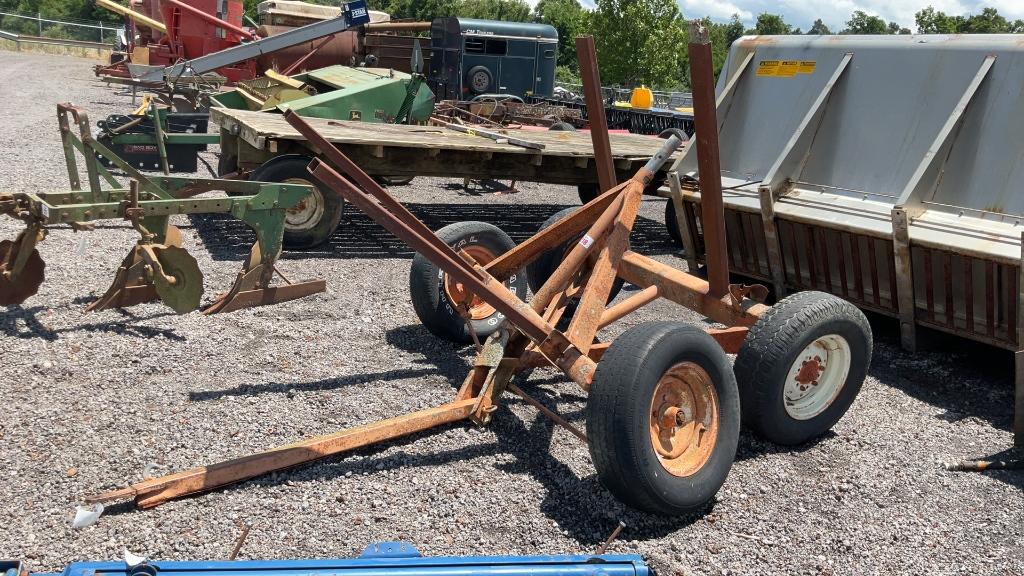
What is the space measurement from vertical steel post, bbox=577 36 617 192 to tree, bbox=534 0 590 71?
33498mm

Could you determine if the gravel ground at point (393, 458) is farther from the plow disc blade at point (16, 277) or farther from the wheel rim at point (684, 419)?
the wheel rim at point (684, 419)

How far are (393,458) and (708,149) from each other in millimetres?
2233

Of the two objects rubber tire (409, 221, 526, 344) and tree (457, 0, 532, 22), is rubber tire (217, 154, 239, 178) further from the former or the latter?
tree (457, 0, 532, 22)

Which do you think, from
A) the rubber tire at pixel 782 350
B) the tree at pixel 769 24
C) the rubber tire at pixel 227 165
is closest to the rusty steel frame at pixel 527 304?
the rubber tire at pixel 782 350

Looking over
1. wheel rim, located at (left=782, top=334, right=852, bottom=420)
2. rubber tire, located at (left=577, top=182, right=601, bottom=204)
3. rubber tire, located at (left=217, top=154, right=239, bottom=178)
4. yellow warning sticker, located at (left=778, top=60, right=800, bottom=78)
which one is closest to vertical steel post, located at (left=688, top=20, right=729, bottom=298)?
wheel rim, located at (left=782, top=334, right=852, bottom=420)

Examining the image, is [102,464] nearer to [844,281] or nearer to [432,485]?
[432,485]

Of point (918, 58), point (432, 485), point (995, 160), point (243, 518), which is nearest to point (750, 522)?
point (432, 485)

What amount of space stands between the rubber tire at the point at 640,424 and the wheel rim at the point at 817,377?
2.99 ft

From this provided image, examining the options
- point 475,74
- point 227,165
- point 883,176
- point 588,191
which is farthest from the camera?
point 475,74

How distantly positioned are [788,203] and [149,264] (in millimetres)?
4810

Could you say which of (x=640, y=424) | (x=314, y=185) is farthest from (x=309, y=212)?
(x=640, y=424)

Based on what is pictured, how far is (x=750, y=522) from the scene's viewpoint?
388 centimetres

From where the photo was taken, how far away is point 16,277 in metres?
5.56

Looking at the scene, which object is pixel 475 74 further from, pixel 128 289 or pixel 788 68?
pixel 128 289
